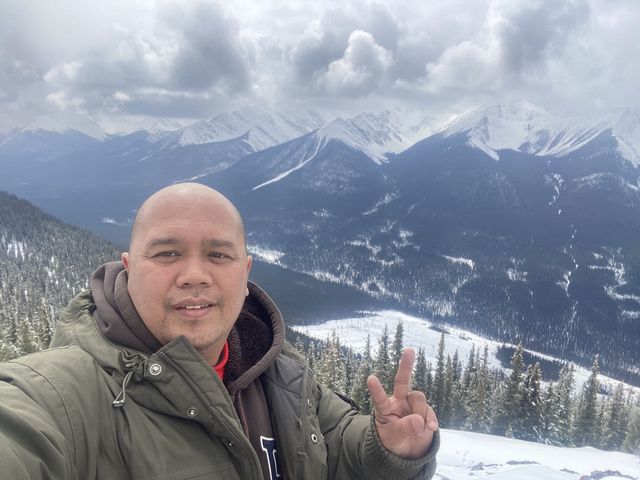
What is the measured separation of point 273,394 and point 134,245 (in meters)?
1.78

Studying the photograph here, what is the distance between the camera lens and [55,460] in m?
1.98

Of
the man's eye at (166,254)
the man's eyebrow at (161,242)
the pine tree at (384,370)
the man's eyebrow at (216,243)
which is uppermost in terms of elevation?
the man's eyebrow at (216,243)

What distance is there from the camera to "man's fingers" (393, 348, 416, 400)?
3705 millimetres

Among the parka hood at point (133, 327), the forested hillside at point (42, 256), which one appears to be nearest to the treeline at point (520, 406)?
the parka hood at point (133, 327)

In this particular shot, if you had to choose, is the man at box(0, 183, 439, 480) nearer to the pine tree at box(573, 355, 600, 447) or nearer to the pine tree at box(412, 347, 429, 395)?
the pine tree at box(573, 355, 600, 447)

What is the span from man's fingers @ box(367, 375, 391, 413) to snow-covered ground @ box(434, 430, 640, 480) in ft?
28.5

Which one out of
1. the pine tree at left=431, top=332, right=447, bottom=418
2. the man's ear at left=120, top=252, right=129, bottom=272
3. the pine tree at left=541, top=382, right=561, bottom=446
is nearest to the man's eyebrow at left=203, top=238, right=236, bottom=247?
the man's ear at left=120, top=252, right=129, bottom=272

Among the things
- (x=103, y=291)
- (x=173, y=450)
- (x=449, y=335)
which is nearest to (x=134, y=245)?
(x=103, y=291)

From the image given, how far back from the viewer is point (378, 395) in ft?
11.9

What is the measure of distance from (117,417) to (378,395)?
215 centimetres

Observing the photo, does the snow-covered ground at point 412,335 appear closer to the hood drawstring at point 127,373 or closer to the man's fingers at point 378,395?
the man's fingers at point 378,395

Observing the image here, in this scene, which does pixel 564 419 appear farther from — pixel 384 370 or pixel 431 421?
pixel 431 421

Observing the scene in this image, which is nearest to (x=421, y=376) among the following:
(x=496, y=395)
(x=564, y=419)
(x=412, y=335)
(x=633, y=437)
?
(x=496, y=395)

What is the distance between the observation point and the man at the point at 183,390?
2.21 metres
